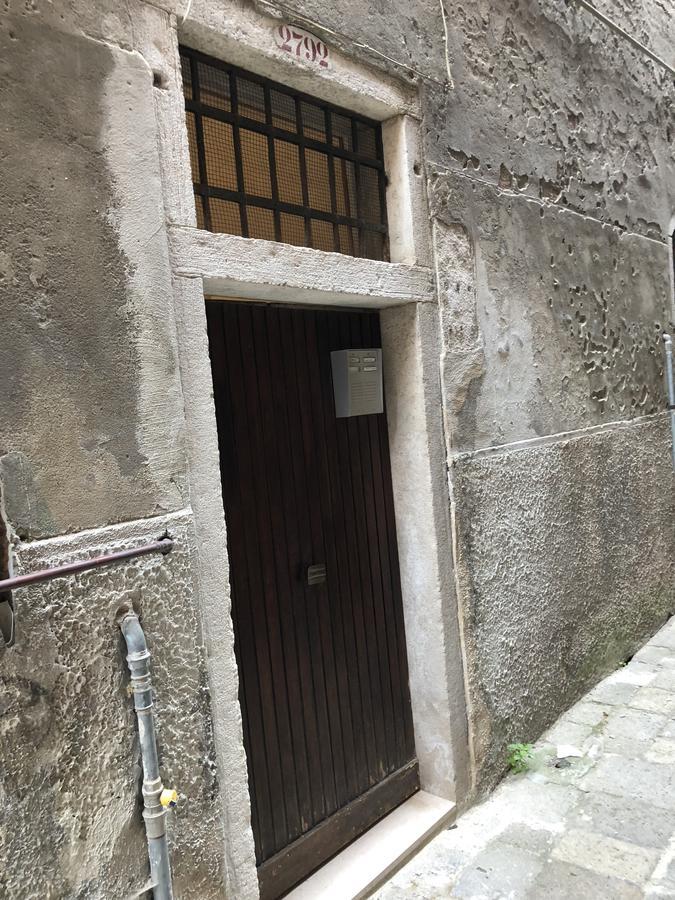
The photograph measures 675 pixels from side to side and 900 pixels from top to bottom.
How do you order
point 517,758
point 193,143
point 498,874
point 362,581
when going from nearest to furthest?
point 193,143, point 498,874, point 362,581, point 517,758

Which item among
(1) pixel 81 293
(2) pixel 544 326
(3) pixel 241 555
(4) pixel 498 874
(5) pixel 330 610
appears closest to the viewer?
(1) pixel 81 293

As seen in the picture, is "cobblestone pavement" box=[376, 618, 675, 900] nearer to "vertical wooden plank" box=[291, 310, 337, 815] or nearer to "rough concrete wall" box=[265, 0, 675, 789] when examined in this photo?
"rough concrete wall" box=[265, 0, 675, 789]

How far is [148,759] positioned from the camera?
2.05m

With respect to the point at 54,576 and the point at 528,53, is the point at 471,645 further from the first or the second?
the point at 528,53

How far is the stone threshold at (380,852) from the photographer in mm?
2741

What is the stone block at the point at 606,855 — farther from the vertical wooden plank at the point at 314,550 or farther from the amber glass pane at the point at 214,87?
the amber glass pane at the point at 214,87

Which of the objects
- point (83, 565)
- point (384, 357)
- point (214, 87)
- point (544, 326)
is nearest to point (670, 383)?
point (544, 326)

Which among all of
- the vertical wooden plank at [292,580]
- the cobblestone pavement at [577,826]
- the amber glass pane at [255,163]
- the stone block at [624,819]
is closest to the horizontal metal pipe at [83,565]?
the vertical wooden plank at [292,580]

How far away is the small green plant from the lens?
3.54 metres

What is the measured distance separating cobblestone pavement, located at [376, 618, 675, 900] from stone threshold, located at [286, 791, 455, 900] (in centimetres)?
5

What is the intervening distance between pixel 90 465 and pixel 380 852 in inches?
81.4

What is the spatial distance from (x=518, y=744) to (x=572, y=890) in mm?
961

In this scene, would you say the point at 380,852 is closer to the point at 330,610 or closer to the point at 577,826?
the point at 577,826

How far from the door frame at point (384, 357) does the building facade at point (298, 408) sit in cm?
1
